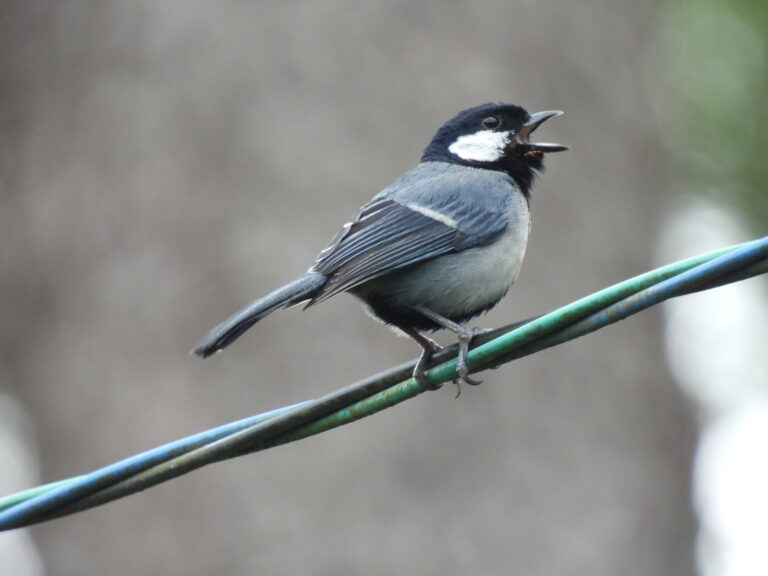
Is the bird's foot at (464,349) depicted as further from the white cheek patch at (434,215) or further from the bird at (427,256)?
the white cheek patch at (434,215)

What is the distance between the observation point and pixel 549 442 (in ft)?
16.6

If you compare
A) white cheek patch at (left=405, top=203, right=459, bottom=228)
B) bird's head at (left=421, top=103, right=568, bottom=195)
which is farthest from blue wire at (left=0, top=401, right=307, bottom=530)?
bird's head at (left=421, top=103, right=568, bottom=195)

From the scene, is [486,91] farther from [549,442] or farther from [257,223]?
[549,442]

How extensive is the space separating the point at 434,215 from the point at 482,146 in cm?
74

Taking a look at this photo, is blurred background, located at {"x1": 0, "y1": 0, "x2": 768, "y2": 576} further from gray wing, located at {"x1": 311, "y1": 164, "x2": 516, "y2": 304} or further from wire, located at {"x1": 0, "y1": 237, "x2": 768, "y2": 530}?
wire, located at {"x1": 0, "y1": 237, "x2": 768, "y2": 530}

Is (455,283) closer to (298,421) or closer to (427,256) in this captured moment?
(427,256)

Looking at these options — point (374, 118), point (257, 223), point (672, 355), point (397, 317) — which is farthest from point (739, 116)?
point (397, 317)

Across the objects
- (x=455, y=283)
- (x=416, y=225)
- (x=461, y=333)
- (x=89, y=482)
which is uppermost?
(x=416, y=225)

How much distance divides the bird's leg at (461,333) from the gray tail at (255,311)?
0.42 meters

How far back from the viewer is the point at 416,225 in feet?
11.9

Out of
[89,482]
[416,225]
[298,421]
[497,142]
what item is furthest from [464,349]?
[497,142]

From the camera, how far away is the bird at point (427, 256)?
11.0 ft

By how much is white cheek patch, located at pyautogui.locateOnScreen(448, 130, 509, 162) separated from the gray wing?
0.19 m

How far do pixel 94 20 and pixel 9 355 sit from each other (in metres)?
2.02
